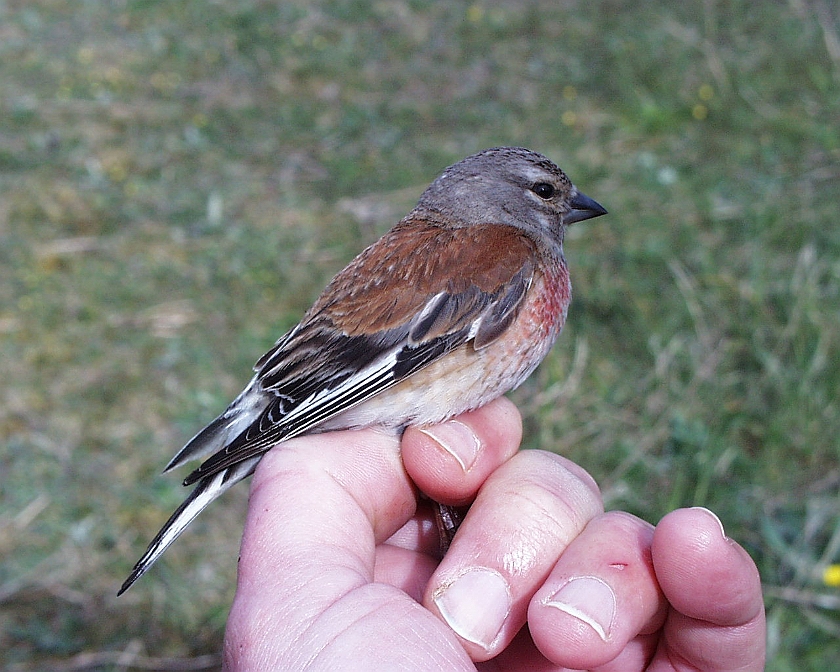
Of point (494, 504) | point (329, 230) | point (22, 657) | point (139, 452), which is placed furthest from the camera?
point (329, 230)

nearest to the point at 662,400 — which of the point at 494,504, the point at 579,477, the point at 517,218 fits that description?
the point at 517,218

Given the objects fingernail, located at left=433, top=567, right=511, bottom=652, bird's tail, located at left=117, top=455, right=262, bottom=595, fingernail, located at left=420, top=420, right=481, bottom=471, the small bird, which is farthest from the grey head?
fingernail, located at left=433, top=567, right=511, bottom=652

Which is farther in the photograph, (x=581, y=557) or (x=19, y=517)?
(x=19, y=517)

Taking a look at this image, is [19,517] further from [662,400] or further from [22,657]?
[662,400]

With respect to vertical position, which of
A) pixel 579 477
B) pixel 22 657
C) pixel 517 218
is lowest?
pixel 22 657

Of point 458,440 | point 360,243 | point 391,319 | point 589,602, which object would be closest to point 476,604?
point 589,602

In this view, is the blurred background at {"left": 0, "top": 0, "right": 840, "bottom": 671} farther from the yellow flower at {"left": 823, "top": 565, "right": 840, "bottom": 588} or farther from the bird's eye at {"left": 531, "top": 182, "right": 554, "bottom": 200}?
the bird's eye at {"left": 531, "top": 182, "right": 554, "bottom": 200}
